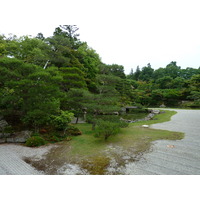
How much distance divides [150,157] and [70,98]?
5.06 meters

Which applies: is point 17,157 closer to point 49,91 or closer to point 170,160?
point 49,91

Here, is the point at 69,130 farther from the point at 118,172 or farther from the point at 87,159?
the point at 118,172

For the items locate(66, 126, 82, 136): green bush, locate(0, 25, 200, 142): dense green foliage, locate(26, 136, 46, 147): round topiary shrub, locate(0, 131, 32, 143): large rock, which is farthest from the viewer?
locate(66, 126, 82, 136): green bush

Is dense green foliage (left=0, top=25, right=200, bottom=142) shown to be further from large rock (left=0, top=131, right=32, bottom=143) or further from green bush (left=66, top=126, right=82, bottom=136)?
large rock (left=0, top=131, right=32, bottom=143)

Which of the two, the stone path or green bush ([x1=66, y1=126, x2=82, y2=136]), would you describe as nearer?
the stone path

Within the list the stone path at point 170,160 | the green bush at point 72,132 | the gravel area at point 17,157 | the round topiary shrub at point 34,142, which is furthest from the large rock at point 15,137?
the stone path at point 170,160

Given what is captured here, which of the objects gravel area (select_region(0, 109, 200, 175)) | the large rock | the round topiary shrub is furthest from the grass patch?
the large rock

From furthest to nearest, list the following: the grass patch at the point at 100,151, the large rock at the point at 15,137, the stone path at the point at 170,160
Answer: the large rock at the point at 15,137 < the grass patch at the point at 100,151 < the stone path at the point at 170,160

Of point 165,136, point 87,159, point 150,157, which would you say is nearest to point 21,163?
point 87,159

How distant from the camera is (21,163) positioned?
3529mm

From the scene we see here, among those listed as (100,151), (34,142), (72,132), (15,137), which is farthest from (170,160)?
(15,137)

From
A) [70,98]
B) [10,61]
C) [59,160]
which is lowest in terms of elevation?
[59,160]

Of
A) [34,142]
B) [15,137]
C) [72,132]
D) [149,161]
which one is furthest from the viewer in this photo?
[72,132]

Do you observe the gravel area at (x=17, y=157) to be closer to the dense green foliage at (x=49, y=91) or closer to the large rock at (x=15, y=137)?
the large rock at (x=15, y=137)
